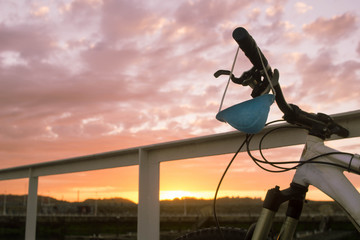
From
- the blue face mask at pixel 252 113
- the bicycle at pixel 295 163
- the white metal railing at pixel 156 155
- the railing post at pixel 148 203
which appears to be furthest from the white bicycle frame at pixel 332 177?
the railing post at pixel 148 203

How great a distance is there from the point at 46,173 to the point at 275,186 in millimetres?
3186

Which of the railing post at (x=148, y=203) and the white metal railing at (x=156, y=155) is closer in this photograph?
the white metal railing at (x=156, y=155)

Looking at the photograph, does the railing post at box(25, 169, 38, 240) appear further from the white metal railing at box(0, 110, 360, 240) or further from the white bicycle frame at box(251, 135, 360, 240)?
the white bicycle frame at box(251, 135, 360, 240)

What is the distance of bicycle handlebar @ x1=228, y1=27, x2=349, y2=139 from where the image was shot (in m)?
1.18

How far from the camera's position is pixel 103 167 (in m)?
3.33

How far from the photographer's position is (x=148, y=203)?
110 inches

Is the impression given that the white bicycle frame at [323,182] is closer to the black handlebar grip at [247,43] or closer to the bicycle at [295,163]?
the bicycle at [295,163]

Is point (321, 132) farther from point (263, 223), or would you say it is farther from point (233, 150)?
point (233, 150)

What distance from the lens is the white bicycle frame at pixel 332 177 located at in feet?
4.25

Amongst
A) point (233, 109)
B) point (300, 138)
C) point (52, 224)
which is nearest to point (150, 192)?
point (300, 138)

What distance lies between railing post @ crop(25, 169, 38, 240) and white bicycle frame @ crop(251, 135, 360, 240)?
3289mm

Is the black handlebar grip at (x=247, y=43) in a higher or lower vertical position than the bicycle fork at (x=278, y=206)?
higher

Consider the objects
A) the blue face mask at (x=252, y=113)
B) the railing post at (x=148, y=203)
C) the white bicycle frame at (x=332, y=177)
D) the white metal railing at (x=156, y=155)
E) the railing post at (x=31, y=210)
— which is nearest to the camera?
the blue face mask at (x=252, y=113)

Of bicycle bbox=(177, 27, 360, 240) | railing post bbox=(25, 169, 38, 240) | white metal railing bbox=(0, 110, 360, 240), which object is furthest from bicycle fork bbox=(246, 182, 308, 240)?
railing post bbox=(25, 169, 38, 240)
